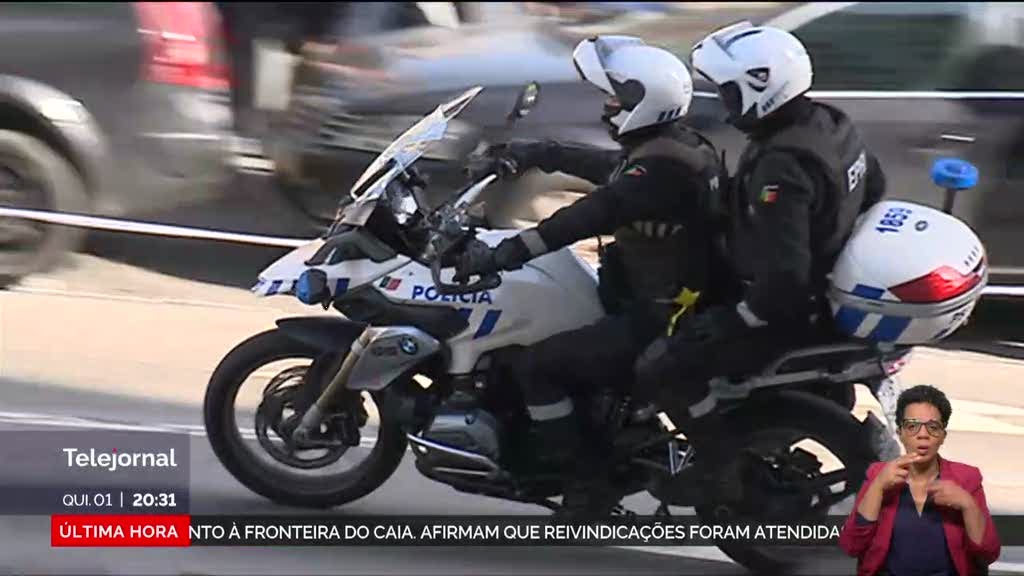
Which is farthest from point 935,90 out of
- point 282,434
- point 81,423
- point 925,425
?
point 925,425

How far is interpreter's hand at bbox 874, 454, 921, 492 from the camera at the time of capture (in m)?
3.79

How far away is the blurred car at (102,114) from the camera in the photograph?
7414 mm

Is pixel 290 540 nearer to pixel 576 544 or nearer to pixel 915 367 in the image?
pixel 576 544

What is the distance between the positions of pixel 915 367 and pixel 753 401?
3.39 ft

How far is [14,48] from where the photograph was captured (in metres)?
7.82

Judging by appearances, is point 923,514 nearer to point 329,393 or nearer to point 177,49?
point 329,393

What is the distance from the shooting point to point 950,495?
148 inches

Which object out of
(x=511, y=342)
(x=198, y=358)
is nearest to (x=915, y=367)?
(x=511, y=342)

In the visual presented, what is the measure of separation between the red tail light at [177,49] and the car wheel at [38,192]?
64cm

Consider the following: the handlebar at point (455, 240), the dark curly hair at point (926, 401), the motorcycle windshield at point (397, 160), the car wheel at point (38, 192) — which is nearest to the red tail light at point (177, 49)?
the car wheel at point (38, 192)

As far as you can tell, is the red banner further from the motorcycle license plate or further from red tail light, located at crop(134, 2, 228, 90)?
red tail light, located at crop(134, 2, 228, 90)

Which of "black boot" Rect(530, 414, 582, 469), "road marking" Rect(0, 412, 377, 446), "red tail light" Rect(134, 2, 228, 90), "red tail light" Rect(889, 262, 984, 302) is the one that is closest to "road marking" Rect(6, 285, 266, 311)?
"road marking" Rect(0, 412, 377, 446)

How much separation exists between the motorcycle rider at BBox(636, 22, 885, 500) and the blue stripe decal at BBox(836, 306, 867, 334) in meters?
0.05

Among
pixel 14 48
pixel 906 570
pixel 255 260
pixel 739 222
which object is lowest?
pixel 255 260
